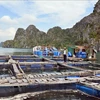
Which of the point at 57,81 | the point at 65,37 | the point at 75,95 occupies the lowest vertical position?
the point at 75,95

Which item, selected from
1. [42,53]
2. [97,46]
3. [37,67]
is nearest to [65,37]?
[97,46]

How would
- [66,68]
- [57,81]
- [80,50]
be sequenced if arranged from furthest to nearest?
1. [80,50]
2. [66,68]
3. [57,81]

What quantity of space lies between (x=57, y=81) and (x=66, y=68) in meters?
8.31

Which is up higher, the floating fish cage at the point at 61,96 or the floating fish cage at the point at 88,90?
the floating fish cage at the point at 88,90

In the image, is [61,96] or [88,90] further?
[61,96]

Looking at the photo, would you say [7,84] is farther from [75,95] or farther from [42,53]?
[42,53]

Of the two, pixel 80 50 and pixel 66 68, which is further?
pixel 80 50

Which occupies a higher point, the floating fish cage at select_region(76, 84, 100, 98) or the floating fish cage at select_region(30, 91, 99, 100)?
the floating fish cage at select_region(76, 84, 100, 98)

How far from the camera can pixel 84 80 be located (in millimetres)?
11164

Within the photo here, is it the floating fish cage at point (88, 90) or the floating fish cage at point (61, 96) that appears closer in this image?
the floating fish cage at point (88, 90)

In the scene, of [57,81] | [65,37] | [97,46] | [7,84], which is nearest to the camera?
[7,84]

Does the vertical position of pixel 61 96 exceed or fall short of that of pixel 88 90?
it falls short

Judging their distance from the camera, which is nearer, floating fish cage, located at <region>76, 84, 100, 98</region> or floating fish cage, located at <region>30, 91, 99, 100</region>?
floating fish cage, located at <region>76, 84, 100, 98</region>

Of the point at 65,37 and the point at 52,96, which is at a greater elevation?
the point at 65,37
